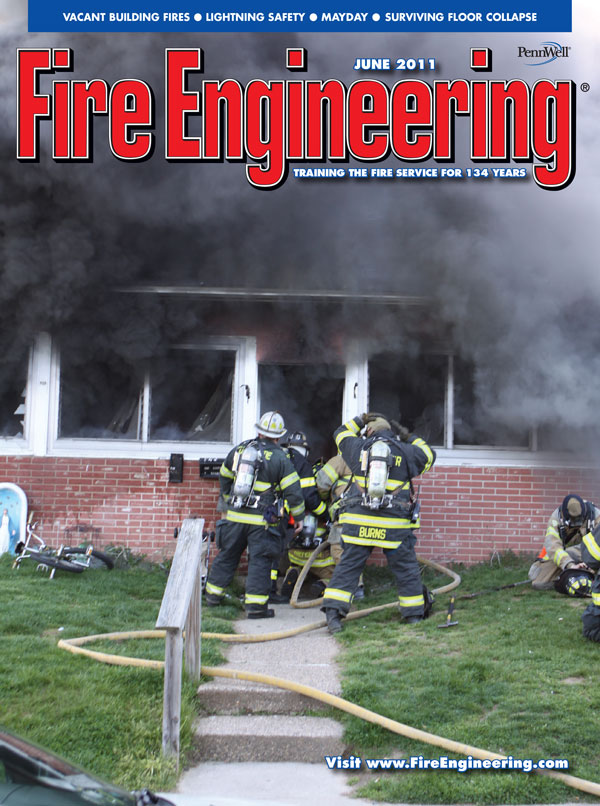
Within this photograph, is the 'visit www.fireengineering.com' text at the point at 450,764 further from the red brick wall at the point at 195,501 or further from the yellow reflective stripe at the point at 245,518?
the red brick wall at the point at 195,501

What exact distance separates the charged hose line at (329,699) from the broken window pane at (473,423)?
4.27 metres

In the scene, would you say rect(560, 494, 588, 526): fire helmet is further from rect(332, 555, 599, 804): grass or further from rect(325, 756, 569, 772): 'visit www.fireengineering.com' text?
rect(325, 756, 569, 772): 'visit www.fireengineering.com' text

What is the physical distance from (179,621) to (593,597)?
2913 millimetres

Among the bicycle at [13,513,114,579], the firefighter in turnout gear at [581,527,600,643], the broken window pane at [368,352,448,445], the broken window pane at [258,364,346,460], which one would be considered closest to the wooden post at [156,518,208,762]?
the firefighter in turnout gear at [581,527,600,643]

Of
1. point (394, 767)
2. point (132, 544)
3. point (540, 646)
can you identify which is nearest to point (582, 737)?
point (394, 767)

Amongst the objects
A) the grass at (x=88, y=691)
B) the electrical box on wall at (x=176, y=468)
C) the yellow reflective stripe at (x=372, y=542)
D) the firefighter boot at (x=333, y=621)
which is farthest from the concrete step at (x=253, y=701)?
the electrical box on wall at (x=176, y=468)

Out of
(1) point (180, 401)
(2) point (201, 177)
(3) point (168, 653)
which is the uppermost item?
(2) point (201, 177)

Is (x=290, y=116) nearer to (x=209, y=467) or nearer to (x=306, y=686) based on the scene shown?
(x=209, y=467)

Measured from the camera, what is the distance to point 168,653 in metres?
3.81

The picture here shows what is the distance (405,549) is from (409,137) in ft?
12.6

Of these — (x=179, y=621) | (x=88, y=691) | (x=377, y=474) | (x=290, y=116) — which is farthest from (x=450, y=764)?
(x=290, y=116)

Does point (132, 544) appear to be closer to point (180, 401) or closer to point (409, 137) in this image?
point (180, 401)

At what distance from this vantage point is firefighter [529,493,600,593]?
6820 millimetres

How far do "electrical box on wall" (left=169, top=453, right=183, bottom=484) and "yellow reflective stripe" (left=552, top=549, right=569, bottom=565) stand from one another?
147 inches
